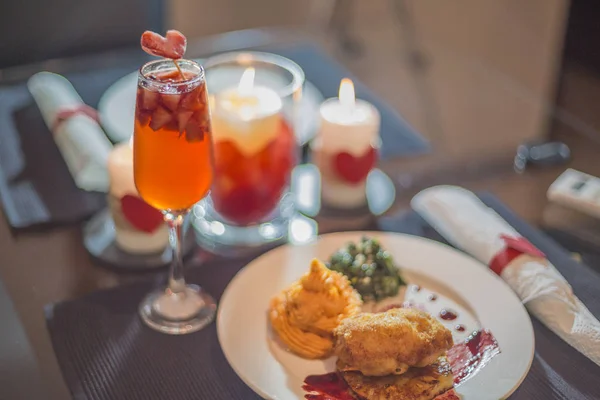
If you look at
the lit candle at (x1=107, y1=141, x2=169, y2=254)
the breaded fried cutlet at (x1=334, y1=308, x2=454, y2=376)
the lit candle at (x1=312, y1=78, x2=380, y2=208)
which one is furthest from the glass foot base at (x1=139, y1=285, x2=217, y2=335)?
the lit candle at (x1=312, y1=78, x2=380, y2=208)

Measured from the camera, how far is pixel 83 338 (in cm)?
98

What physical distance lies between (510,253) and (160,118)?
533 mm

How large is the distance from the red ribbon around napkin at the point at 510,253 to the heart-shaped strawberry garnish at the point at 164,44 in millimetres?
533

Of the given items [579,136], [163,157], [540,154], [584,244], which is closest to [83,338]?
[163,157]

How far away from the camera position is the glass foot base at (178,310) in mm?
1011

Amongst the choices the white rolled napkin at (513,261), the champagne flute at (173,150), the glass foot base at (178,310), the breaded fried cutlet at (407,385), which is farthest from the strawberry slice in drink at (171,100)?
the white rolled napkin at (513,261)

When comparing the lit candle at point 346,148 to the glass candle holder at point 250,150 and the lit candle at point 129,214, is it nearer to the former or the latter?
the glass candle holder at point 250,150

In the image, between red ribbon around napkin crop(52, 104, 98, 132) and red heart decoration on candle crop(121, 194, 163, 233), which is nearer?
red heart decoration on candle crop(121, 194, 163, 233)

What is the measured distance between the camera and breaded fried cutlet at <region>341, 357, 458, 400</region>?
86 cm

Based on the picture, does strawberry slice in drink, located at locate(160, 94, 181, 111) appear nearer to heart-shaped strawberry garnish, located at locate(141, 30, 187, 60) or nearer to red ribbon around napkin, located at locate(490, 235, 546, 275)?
heart-shaped strawberry garnish, located at locate(141, 30, 187, 60)

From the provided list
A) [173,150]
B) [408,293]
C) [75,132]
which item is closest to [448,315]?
[408,293]

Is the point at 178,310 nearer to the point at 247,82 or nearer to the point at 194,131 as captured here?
the point at 194,131

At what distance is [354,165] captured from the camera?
4.07ft

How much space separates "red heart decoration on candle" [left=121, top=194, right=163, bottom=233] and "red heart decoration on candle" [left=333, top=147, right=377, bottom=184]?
30 centimetres
